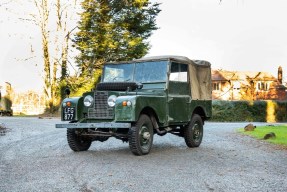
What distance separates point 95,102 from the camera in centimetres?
989

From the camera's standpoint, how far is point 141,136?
9.58 metres

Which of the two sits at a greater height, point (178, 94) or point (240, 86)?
point (240, 86)

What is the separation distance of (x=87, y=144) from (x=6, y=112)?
26.9 m

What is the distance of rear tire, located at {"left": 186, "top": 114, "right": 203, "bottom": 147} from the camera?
11.7 m

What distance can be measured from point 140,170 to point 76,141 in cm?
326

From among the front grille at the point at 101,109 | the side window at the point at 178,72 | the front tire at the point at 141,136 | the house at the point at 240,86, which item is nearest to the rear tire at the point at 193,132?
the side window at the point at 178,72

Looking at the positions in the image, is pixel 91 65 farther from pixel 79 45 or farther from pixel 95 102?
pixel 95 102

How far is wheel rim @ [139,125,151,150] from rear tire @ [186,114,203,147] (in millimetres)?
2189

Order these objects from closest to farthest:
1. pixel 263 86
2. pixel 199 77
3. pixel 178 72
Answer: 1. pixel 178 72
2. pixel 199 77
3. pixel 263 86

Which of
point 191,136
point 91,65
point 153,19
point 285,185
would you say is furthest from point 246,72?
point 285,185

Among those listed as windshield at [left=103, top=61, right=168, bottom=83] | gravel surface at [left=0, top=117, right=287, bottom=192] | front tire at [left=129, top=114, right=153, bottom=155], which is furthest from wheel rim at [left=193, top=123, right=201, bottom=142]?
front tire at [left=129, top=114, right=153, bottom=155]

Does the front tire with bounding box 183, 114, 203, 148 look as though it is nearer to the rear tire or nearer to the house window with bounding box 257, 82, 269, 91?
the rear tire

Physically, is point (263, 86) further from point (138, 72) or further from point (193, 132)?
point (138, 72)

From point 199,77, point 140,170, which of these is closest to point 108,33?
point 199,77
